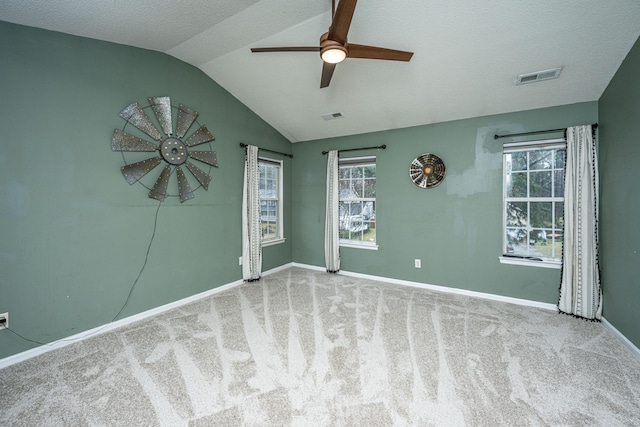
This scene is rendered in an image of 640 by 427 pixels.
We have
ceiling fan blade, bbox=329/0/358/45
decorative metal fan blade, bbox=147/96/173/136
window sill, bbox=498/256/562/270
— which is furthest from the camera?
window sill, bbox=498/256/562/270

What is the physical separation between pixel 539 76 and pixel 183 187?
4103 mm

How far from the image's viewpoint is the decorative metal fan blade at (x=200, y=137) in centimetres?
342

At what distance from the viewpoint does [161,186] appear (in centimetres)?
313

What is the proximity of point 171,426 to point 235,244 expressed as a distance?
2634 mm

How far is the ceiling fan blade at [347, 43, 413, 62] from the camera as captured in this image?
6.73 ft

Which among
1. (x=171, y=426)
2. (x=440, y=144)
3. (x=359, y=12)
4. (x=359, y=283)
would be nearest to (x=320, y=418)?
(x=171, y=426)

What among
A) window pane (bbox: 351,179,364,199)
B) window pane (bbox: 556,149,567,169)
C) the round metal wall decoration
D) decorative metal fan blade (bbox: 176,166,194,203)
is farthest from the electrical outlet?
window pane (bbox: 556,149,567,169)

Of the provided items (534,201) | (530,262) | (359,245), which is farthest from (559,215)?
(359,245)

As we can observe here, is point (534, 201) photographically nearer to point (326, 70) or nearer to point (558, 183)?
point (558, 183)

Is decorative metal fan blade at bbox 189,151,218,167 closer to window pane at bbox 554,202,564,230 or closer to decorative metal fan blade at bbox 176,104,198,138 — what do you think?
decorative metal fan blade at bbox 176,104,198,138

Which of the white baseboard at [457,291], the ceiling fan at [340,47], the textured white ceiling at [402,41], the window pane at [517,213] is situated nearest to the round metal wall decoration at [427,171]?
the textured white ceiling at [402,41]

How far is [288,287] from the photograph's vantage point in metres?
4.01

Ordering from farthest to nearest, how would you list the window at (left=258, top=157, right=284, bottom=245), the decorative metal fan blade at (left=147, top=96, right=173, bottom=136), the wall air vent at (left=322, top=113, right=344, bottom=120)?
the window at (left=258, top=157, right=284, bottom=245) → the wall air vent at (left=322, top=113, right=344, bottom=120) → the decorative metal fan blade at (left=147, top=96, right=173, bottom=136)

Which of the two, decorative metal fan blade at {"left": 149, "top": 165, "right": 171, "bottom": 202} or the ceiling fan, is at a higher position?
the ceiling fan
